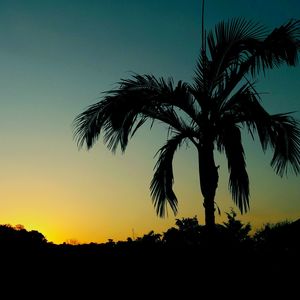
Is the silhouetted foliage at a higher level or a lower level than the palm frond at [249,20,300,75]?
lower

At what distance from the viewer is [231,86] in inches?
289

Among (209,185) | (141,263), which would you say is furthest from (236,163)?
(141,263)

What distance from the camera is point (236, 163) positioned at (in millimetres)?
7043

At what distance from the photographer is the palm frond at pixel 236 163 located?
6.88 metres

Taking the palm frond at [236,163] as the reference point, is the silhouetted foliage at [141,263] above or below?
below

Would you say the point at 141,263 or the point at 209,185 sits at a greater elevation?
the point at 209,185

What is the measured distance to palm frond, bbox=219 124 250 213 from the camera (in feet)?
22.6

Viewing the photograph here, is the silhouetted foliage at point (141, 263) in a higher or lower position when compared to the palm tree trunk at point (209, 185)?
lower

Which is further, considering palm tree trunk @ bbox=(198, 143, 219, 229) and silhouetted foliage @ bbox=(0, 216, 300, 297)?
palm tree trunk @ bbox=(198, 143, 219, 229)

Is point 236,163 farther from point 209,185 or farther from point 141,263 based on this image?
point 141,263

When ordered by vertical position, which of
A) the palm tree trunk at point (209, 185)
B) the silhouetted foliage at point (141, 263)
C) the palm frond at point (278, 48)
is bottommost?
the silhouetted foliage at point (141, 263)

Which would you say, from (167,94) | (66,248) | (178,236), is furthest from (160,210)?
(66,248)

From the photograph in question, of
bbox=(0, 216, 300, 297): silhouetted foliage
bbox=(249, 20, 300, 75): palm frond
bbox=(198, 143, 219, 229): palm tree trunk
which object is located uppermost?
bbox=(249, 20, 300, 75): palm frond

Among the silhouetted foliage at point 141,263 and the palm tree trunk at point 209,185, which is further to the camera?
the palm tree trunk at point 209,185
